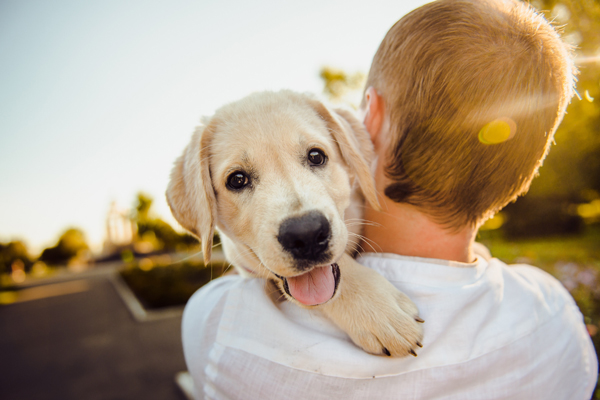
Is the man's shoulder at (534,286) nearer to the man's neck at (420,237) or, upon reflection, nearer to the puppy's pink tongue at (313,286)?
the man's neck at (420,237)

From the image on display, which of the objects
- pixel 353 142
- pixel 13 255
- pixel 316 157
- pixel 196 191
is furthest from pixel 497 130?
pixel 13 255

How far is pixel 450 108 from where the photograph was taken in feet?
5.75

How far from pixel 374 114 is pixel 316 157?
1.52 ft

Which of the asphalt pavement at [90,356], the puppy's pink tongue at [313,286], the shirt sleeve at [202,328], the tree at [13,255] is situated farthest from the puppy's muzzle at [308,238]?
the tree at [13,255]

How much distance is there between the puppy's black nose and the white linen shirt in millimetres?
304

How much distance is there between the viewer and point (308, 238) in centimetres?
180

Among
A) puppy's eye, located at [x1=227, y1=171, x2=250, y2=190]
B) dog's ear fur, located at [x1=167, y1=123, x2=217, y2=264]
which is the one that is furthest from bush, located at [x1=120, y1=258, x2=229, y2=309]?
puppy's eye, located at [x1=227, y1=171, x2=250, y2=190]

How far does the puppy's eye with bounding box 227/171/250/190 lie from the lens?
92.4 inches

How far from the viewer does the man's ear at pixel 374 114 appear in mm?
2117

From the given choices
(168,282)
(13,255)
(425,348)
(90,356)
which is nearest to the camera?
(425,348)

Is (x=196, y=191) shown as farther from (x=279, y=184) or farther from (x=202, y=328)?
(x=202, y=328)

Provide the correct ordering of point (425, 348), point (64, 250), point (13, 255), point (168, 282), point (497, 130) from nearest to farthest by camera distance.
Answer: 1. point (425, 348)
2. point (497, 130)
3. point (168, 282)
4. point (13, 255)
5. point (64, 250)

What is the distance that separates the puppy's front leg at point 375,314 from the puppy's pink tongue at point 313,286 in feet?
0.16

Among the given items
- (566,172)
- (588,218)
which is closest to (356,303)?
(566,172)
